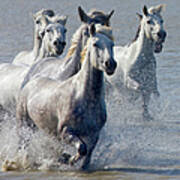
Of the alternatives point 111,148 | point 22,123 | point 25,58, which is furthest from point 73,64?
point 25,58

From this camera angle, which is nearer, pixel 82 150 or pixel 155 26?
pixel 82 150

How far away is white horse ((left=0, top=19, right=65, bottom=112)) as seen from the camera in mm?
8992

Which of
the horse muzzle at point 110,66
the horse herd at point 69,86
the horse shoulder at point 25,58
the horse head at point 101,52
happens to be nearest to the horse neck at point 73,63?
the horse herd at point 69,86

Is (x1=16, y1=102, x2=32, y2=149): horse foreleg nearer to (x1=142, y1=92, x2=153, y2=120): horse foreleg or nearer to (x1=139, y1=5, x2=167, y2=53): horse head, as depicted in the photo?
(x1=142, y1=92, x2=153, y2=120): horse foreleg

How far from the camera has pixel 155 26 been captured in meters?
10.8

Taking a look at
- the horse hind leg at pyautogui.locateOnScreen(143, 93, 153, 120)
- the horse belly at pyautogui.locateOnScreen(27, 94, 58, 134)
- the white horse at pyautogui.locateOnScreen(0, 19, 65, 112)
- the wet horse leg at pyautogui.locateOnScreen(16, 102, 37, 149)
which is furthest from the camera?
the horse hind leg at pyautogui.locateOnScreen(143, 93, 153, 120)

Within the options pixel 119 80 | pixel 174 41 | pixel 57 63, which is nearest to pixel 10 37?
pixel 174 41

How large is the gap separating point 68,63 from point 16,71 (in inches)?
39.2

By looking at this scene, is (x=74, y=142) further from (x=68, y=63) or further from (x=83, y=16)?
(x=83, y=16)

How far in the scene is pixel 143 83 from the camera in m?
11.0

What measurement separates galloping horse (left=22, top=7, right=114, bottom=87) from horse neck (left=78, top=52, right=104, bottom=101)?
1.06 meters

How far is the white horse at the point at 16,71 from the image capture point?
8992 mm

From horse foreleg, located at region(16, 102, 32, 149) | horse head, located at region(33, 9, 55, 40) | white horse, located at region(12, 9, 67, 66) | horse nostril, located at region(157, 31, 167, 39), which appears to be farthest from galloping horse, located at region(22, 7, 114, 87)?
horse nostril, located at region(157, 31, 167, 39)

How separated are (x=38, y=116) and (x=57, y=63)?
4.62 feet
